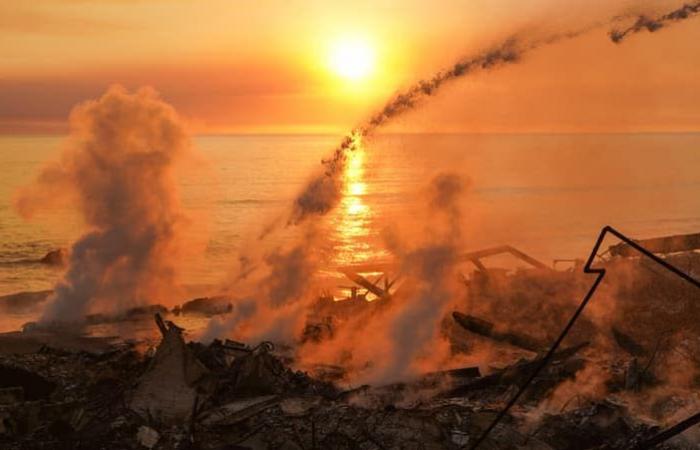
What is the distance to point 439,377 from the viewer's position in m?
21.2

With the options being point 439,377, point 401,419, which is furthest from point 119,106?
point 401,419

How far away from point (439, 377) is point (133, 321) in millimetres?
20370

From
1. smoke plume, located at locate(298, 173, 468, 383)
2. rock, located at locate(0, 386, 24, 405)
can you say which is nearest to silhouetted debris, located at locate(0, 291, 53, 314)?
smoke plume, located at locate(298, 173, 468, 383)

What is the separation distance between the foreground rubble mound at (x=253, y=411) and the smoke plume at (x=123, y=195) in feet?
63.1

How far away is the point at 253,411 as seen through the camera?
57.9 feet

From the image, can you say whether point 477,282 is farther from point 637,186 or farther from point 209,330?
point 637,186

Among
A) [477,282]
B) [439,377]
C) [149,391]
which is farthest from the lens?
[477,282]

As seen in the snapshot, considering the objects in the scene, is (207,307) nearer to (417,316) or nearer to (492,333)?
(492,333)

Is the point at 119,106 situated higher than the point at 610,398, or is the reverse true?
the point at 119,106

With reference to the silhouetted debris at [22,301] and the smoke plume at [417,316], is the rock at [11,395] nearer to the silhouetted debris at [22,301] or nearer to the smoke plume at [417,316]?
the smoke plume at [417,316]

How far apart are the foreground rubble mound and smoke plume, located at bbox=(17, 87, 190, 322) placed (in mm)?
19245

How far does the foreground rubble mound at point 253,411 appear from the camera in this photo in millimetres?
16719

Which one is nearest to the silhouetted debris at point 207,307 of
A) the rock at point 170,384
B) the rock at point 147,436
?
the rock at point 170,384

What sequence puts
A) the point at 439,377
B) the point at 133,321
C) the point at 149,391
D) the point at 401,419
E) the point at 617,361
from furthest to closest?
the point at 133,321, the point at 617,361, the point at 439,377, the point at 149,391, the point at 401,419
